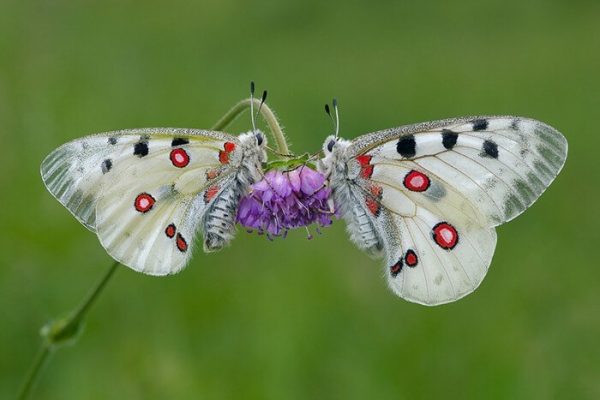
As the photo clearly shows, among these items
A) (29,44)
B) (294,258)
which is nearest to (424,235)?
(294,258)

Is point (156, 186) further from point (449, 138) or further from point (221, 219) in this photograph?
point (449, 138)

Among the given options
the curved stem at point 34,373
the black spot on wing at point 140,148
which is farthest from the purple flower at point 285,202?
the curved stem at point 34,373

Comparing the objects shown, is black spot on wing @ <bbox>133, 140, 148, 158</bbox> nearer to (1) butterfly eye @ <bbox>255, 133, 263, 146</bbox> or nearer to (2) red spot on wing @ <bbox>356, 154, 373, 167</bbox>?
(1) butterfly eye @ <bbox>255, 133, 263, 146</bbox>

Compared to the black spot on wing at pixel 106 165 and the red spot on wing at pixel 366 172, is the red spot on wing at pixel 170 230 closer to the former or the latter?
the black spot on wing at pixel 106 165

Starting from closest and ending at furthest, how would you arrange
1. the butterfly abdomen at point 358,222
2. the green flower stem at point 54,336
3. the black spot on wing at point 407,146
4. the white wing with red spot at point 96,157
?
the white wing with red spot at point 96,157, the black spot on wing at point 407,146, the butterfly abdomen at point 358,222, the green flower stem at point 54,336

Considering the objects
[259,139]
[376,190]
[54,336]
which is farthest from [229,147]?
[54,336]

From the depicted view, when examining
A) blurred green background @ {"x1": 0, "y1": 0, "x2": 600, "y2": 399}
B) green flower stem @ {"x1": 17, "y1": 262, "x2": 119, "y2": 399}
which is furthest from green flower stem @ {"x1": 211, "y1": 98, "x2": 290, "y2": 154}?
blurred green background @ {"x1": 0, "y1": 0, "x2": 600, "y2": 399}

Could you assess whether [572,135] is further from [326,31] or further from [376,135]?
[376,135]
